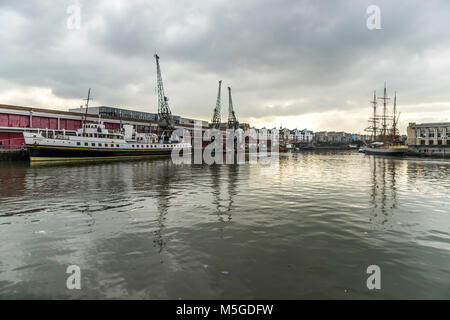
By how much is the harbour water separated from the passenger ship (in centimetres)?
3287

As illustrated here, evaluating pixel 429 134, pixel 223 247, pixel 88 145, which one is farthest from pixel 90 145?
pixel 429 134

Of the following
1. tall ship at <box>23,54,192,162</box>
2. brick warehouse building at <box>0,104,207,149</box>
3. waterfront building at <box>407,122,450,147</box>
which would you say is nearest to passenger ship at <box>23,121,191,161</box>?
tall ship at <box>23,54,192,162</box>

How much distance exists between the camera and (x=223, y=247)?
7605mm

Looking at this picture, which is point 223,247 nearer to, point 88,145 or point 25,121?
point 88,145

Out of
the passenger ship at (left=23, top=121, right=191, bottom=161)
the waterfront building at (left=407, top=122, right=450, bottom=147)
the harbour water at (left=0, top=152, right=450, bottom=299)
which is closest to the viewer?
the harbour water at (left=0, top=152, right=450, bottom=299)

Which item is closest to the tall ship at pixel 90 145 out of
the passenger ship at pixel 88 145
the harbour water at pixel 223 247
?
the passenger ship at pixel 88 145

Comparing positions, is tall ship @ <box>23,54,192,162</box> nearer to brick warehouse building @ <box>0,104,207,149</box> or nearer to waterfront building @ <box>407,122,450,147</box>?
brick warehouse building @ <box>0,104,207,149</box>

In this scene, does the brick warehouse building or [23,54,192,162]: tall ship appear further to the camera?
the brick warehouse building

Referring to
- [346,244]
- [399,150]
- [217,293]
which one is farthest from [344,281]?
[399,150]

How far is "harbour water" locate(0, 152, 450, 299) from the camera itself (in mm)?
5402

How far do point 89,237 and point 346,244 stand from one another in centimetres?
886

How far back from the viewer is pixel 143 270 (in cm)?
610

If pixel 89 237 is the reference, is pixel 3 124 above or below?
above
